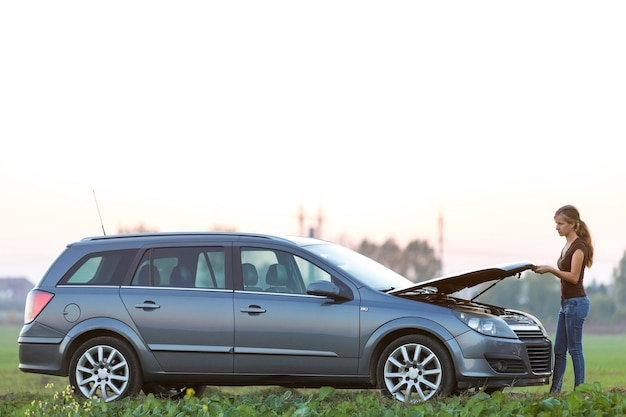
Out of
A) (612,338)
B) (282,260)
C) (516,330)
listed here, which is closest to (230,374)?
(282,260)

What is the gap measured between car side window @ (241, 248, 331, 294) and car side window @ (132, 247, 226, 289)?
0.95 feet

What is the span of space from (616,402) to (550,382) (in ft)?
7.57

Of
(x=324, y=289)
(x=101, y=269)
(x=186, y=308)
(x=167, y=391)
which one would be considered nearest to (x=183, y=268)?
(x=186, y=308)

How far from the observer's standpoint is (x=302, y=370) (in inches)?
466

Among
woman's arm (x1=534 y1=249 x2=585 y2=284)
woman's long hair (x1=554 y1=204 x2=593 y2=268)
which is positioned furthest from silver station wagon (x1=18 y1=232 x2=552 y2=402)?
woman's long hair (x1=554 y1=204 x2=593 y2=268)

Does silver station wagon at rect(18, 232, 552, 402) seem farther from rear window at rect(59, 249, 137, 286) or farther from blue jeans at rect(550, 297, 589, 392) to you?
blue jeans at rect(550, 297, 589, 392)

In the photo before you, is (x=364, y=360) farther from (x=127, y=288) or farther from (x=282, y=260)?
(x=127, y=288)

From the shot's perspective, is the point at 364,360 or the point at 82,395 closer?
the point at 364,360

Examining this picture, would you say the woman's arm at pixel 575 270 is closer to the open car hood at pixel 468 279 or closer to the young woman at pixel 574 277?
the young woman at pixel 574 277

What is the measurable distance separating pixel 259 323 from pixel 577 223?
3807mm

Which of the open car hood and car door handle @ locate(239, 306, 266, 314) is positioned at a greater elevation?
the open car hood

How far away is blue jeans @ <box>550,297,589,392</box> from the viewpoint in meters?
13.0

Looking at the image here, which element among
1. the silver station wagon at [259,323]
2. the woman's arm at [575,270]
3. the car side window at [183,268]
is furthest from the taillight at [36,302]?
the woman's arm at [575,270]

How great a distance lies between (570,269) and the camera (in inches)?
515
